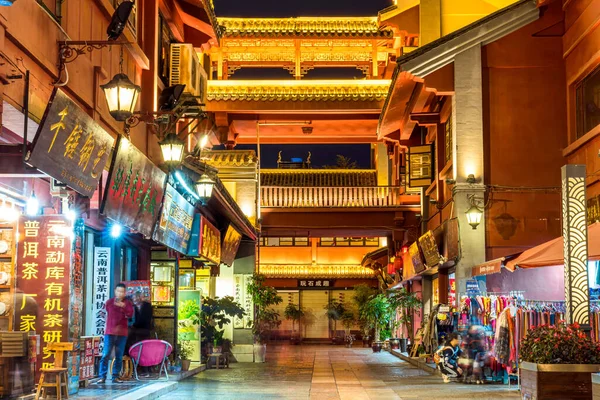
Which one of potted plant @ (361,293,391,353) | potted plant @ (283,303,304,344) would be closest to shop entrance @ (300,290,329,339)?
potted plant @ (283,303,304,344)

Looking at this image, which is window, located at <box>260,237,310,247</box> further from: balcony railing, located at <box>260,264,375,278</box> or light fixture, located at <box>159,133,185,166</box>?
light fixture, located at <box>159,133,185,166</box>

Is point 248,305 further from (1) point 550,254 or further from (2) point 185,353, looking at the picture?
(1) point 550,254

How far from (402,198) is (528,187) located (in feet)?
39.5

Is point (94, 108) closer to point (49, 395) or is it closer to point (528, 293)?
point (49, 395)

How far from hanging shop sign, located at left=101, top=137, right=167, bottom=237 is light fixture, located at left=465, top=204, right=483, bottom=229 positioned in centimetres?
787

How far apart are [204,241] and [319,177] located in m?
19.4

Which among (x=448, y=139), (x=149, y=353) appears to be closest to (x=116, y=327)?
(x=149, y=353)

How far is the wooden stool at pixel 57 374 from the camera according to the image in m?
12.7

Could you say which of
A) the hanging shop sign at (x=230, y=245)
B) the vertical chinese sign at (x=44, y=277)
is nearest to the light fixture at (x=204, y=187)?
the vertical chinese sign at (x=44, y=277)

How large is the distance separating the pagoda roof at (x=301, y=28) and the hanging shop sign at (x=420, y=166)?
7.40 meters

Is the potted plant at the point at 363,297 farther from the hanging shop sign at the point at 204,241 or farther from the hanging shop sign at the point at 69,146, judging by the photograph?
the hanging shop sign at the point at 69,146

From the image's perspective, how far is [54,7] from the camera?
11445mm

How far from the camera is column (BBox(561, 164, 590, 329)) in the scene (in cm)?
1121

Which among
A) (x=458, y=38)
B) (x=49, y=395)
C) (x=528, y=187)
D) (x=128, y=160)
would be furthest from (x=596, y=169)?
(x=49, y=395)
